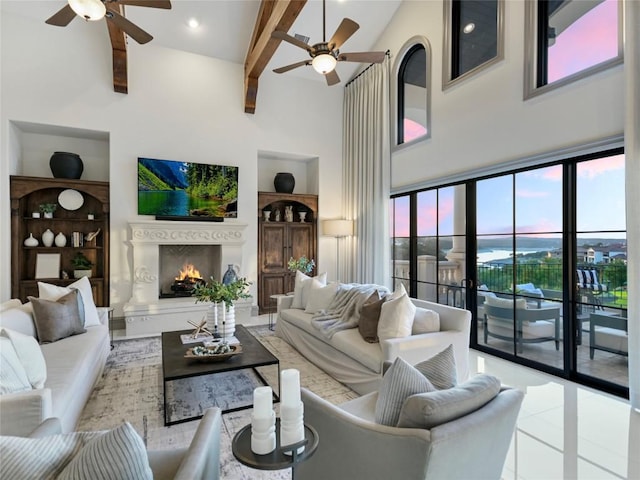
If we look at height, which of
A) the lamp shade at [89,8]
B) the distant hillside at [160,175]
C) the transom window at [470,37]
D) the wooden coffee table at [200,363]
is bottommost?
the wooden coffee table at [200,363]

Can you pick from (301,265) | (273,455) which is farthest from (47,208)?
(273,455)

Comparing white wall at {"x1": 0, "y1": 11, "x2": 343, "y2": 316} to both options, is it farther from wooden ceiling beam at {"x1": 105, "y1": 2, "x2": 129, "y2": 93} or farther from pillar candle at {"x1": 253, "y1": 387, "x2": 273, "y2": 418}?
pillar candle at {"x1": 253, "y1": 387, "x2": 273, "y2": 418}

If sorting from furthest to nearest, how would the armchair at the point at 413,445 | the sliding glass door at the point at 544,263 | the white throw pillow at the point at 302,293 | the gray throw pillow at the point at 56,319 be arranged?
1. the white throw pillow at the point at 302,293
2. the sliding glass door at the point at 544,263
3. the gray throw pillow at the point at 56,319
4. the armchair at the point at 413,445

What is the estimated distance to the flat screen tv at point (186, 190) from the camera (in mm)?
5691

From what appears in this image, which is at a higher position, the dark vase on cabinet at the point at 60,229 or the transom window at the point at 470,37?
the transom window at the point at 470,37

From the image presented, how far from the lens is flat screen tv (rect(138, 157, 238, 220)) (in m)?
5.69

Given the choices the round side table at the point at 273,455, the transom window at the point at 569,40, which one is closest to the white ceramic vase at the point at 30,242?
the round side table at the point at 273,455

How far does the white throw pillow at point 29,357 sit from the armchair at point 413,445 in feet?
5.49

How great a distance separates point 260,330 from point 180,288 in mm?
1759

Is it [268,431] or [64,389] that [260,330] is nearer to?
[64,389]

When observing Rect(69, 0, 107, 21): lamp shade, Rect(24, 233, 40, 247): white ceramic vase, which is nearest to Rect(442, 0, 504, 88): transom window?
Rect(69, 0, 107, 21): lamp shade

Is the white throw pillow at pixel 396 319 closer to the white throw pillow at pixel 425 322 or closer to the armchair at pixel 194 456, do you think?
the white throw pillow at pixel 425 322

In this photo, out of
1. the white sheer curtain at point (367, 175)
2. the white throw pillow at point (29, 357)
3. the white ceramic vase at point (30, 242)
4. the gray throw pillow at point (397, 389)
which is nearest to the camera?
the gray throw pillow at point (397, 389)

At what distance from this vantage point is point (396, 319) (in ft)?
10.2
